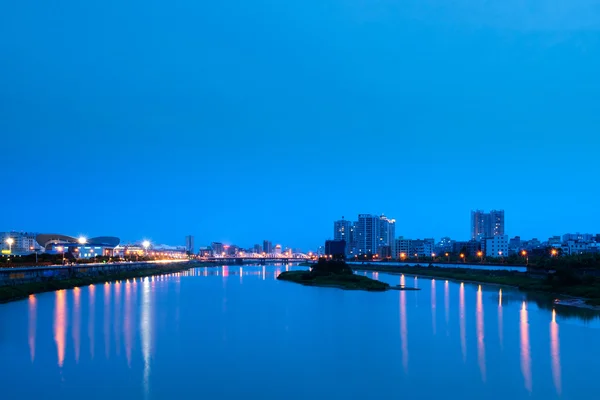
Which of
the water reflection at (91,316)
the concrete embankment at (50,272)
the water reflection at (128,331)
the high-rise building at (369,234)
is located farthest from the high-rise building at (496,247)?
the water reflection at (128,331)

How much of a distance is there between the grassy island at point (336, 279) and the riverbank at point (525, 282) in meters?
13.7

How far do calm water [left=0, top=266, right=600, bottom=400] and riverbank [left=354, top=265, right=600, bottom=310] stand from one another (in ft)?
21.5

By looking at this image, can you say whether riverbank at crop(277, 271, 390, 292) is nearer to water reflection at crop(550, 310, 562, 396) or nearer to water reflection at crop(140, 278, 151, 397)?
water reflection at crop(140, 278, 151, 397)

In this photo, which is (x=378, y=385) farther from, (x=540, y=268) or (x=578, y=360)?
(x=540, y=268)

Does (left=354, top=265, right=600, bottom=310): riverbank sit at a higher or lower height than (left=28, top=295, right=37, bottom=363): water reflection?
lower

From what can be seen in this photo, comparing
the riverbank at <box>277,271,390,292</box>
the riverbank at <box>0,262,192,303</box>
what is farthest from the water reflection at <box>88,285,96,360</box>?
Result: the riverbank at <box>277,271,390,292</box>

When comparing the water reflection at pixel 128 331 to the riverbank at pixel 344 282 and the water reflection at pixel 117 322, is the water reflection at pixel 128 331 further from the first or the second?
the riverbank at pixel 344 282

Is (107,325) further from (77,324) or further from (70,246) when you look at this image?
(70,246)

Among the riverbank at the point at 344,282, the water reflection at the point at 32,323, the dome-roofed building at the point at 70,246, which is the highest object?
the dome-roofed building at the point at 70,246

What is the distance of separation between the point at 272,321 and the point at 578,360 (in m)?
15.1

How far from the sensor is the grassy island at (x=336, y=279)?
2060 inches

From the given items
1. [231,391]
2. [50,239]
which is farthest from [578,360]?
[50,239]

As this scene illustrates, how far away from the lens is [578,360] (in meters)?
19.0

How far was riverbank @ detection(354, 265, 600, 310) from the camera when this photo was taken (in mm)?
38781
